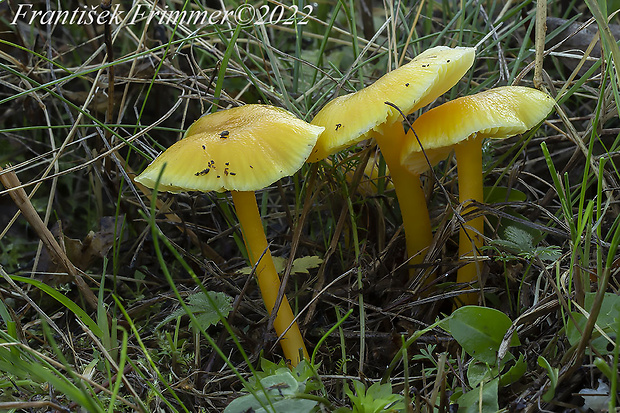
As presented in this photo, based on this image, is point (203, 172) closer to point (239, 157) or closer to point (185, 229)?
point (239, 157)

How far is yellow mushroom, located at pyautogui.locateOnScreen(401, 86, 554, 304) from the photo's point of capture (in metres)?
1.26

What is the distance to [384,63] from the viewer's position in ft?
7.31

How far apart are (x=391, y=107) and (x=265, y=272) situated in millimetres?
572

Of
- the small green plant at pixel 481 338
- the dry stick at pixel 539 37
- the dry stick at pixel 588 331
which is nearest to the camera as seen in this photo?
the dry stick at pixel 588 331

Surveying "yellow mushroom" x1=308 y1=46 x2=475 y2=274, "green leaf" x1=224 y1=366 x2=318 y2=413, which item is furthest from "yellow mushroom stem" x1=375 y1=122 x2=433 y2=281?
"green leaf" x1=224 y1=366 x2=318 y2=413

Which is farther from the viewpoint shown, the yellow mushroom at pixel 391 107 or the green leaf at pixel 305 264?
the green leaf at pixel 305 264

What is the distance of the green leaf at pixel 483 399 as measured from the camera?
3.39 ft

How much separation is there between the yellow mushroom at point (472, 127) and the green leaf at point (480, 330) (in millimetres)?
227

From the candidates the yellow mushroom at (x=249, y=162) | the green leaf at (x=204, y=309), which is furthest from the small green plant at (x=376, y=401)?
the green leaf at (x=204, y=309)

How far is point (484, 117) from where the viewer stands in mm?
1254

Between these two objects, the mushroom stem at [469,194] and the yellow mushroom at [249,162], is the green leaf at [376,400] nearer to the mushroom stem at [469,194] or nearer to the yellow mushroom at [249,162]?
the yellow mushroom at [249,162]

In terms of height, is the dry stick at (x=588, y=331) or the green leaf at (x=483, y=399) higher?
the dry stick at (x=588, y=331)

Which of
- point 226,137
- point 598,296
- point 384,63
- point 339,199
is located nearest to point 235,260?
point 339,199

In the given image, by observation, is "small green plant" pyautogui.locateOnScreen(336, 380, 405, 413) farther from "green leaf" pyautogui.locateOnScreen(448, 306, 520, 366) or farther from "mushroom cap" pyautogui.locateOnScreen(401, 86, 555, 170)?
"mushroom cap" pyautogui.locateOnScreen(401, 86, 555, 170)
